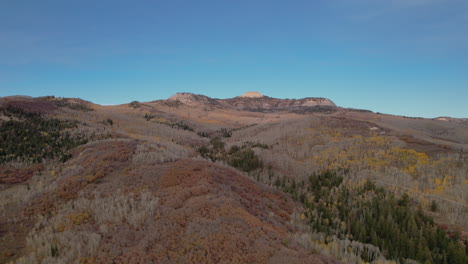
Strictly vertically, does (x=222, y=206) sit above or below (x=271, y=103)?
below

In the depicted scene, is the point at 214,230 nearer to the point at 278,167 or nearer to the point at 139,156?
the point at 139,156

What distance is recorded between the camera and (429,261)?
17.0ft

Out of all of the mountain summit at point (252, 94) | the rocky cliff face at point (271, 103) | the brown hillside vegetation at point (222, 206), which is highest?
the mountain summit at point (252, 94)

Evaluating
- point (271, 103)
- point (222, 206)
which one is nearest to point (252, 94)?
point (271, 103)

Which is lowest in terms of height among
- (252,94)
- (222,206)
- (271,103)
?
(222,206)

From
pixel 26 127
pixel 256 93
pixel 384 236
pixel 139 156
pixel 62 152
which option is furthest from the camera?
pixel 256 93

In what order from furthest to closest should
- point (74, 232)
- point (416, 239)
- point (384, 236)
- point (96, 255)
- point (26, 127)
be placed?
point (26, 127) < point (384, 236) < point (416, 239) < point (74, 232) < point (96, 255)

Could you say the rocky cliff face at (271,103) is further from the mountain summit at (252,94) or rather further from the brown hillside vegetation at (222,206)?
the brown hillside vegetation at (222,206)

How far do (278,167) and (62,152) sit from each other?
12.7 metres

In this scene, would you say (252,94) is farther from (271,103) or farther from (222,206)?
(222,206)

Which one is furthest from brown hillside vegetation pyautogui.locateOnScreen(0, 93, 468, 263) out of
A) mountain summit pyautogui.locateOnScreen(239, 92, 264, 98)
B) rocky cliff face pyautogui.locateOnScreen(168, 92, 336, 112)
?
mountain summit pyautogui.locateOnScreen(239, 92, 264, 98)

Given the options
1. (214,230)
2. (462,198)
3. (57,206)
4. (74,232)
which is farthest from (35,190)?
(462,198)

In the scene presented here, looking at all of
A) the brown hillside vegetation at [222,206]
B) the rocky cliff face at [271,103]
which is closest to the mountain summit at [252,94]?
the rocky cliff face at [271,103]

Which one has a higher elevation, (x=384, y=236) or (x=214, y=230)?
(x=214, y=230)
